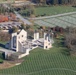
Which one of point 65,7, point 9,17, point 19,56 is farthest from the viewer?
point 65,7

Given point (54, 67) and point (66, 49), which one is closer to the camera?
point (54, 67)

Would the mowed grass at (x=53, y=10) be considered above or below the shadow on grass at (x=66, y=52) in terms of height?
below

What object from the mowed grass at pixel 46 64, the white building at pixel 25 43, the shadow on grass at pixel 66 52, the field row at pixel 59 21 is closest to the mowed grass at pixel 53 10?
the field row at pixel 59 21

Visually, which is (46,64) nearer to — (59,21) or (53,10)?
(59,21)

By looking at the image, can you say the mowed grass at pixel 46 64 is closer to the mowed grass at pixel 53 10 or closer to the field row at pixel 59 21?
the field row at pixel 59 21

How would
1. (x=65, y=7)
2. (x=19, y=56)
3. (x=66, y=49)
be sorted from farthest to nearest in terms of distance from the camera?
1. (x=65, y=7)
2. (x=66, y=49)
3. (x=19, y=56)

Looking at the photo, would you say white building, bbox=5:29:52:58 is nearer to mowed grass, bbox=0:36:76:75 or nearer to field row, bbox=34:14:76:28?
mowed grass, bbox=0:36:76:75


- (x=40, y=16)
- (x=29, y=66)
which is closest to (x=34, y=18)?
(x=40, y=16)

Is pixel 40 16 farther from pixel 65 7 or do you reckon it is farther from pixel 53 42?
pixel 53 42
